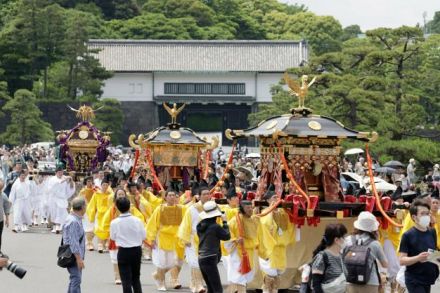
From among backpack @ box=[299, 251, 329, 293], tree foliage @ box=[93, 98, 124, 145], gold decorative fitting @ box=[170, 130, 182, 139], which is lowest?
tree foliage @ box=[93, 98, 124, 145]

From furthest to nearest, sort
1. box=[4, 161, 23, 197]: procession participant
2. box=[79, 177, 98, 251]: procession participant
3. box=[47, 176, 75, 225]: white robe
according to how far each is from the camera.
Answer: box=[4, 161, 23, 197]: procession participant < box=[47, 176, 75, 225]: white robe < box=[79, 177, 98, 251]: procession participant

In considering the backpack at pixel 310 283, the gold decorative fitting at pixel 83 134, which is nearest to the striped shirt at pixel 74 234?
the backpack at pixel 310 283

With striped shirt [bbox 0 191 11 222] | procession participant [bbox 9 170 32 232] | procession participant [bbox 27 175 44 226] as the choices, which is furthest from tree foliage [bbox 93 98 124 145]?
striped shirt [bbox 0 191 11 222]

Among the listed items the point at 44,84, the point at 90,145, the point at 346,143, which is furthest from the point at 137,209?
the point at 44,84

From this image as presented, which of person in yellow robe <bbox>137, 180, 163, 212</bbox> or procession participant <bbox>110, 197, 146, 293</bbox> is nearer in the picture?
procession participant <bbox>110, 197, 146, 293</bbox>

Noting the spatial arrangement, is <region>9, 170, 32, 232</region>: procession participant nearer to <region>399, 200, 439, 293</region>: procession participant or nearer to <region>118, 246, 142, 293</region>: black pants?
<region>118, 246, 142, 293</region>: black pants

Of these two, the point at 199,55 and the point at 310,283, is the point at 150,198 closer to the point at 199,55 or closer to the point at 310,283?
the point at 310,283

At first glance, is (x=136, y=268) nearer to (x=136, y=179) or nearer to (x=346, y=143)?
(x=136, y=179)

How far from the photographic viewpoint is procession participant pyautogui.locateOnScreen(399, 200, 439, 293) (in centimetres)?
1134

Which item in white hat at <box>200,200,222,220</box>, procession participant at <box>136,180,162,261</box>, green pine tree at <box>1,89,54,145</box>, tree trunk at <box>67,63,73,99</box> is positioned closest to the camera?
white hat at <box>200,200,222,220</box>

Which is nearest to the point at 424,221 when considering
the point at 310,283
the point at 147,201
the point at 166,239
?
the point at 310,283

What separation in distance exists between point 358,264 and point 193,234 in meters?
5.77

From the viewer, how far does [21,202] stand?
1070 inches

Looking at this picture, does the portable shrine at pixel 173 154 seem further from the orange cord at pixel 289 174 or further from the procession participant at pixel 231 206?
the orange cord at pixel 289 174
